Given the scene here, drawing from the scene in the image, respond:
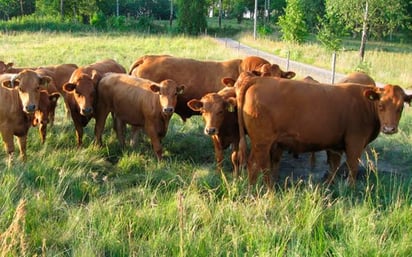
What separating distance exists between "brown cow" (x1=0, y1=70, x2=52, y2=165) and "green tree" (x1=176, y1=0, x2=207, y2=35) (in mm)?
37480

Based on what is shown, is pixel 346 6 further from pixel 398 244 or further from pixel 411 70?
pixel 398 244

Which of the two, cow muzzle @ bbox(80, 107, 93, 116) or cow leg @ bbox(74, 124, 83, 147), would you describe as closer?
cow muzzle @ bbox(80, 107, 93, 116)

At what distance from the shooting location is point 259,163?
5.98m

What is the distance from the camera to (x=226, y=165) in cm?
727

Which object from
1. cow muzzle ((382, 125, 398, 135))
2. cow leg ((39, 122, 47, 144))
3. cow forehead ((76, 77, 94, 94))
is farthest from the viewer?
cow forehead ((76, 77, 94, 94))

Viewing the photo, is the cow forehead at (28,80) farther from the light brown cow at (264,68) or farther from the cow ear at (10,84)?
the light brown cow at (264,68)

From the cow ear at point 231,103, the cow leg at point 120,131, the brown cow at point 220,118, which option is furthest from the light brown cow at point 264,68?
the cow leg at point 120,131

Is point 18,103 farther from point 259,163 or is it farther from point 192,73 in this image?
point 259,163

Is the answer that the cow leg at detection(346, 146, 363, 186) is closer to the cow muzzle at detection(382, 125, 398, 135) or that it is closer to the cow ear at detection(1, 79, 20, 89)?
the cow muzzle at detection(382, 125, 398, 135)

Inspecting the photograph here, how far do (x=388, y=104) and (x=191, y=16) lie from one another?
131ft

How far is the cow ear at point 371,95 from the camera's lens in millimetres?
5801

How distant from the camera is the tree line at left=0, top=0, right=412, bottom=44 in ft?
90.2

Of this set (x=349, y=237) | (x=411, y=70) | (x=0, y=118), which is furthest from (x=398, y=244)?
(x=411, y=70)

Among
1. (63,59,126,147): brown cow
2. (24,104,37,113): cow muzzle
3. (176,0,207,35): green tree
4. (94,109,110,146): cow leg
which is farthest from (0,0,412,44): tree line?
(24,104,37,113): cow muzzle
